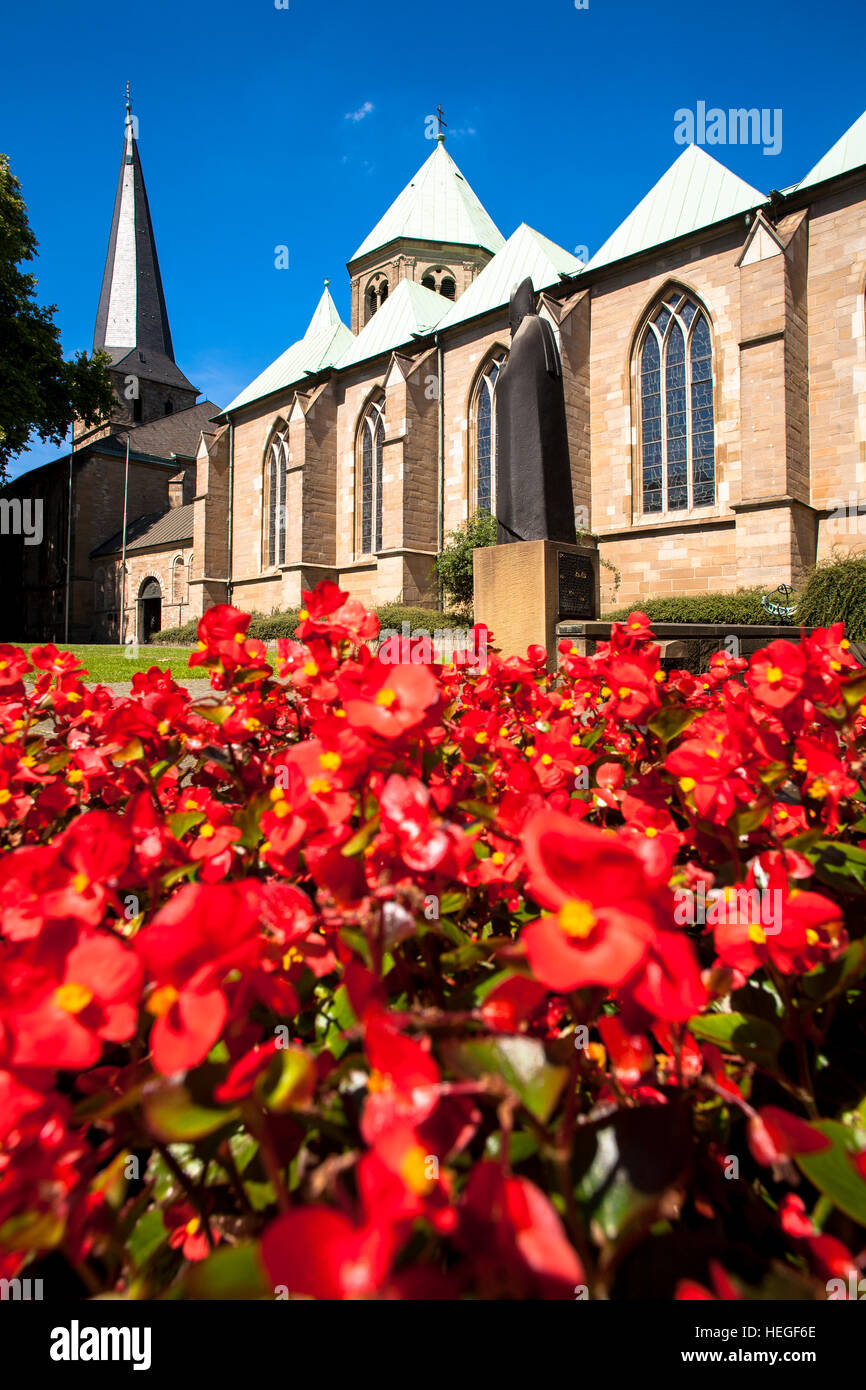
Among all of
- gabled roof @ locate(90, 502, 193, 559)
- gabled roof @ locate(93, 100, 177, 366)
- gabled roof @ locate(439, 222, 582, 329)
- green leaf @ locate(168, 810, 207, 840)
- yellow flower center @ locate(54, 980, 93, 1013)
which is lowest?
yellow flower center @ locate(54, 980, 93, 1013)

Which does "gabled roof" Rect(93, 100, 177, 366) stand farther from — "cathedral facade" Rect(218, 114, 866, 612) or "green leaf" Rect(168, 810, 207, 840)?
"green leaf" Rect(168, 810, 207, 840)

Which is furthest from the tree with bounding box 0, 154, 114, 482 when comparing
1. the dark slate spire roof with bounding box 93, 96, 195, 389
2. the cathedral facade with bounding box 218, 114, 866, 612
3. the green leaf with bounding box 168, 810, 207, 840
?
the green leaf with bounding box 168, 810, 207, 840

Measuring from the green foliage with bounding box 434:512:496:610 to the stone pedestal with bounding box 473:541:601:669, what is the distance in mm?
11886

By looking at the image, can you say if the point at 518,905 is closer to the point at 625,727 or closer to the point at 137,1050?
the point at 137,1050

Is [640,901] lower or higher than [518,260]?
lower

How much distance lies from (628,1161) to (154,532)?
3791 centimetres

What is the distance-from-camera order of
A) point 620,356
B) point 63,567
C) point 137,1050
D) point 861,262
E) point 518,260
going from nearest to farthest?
1. point 137,1050
2. point 861,262
3. point 620,356
4. point 518,260
5. point 63,567

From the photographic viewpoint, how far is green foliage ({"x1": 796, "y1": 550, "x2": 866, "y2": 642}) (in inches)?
398

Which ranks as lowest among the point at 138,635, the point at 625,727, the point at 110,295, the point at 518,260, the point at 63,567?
the point at 625,727

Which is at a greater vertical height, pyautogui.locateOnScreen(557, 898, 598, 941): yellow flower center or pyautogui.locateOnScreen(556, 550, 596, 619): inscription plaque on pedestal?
pyautogui.locateOnScreen(556, 550, 596, 619): inscription plaque on pedestal

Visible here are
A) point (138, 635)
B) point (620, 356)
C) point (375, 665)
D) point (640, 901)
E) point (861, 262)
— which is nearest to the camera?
point (640, 901)

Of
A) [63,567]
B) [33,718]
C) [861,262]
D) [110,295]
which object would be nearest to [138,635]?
[63,567]

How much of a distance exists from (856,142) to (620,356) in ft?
18.9

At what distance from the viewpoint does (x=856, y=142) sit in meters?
13.9
